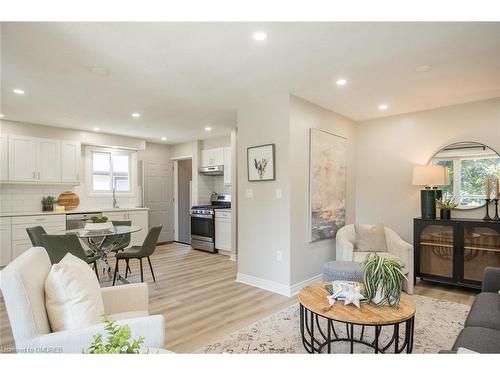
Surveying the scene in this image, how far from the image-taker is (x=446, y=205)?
3.88 meters

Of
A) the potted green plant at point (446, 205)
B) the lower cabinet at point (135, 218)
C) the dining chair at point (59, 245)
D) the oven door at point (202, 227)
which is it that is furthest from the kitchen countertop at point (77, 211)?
the potted green plant at point (446, 205)

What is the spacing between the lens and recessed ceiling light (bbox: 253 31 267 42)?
2189mm

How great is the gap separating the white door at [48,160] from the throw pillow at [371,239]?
203 inches

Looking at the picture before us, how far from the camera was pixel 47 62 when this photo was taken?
8.86ft

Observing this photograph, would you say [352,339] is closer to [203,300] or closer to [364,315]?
[364,315]

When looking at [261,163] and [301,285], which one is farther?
[261,163]

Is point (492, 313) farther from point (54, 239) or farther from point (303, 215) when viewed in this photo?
point (54, 239)

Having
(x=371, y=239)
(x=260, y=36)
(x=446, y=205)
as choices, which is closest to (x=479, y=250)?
(x=446, y=205)

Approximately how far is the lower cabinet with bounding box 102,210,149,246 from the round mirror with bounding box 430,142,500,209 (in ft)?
17.5

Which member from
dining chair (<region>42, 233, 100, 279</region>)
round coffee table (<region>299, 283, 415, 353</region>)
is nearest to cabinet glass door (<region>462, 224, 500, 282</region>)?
round coffee table (<region>299, 283, 415, 353</region>)

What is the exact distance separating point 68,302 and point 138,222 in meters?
4.94

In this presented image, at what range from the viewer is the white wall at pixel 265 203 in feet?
11.7
